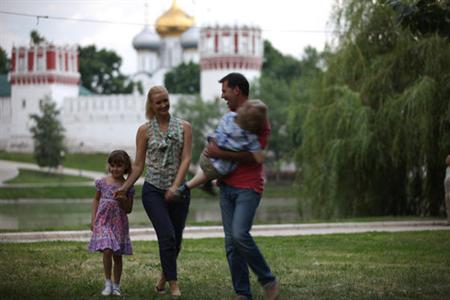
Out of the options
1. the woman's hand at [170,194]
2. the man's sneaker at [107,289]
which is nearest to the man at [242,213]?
the woman's hand at [170,194]

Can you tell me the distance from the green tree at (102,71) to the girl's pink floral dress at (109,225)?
81743 millimetres

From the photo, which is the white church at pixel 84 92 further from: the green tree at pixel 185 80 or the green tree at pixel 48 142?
the green tree at pixel 48 142

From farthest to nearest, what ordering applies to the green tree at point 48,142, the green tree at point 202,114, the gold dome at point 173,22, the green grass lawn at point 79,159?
the gold dome at point 173,22
the green grass lawn at point 79,159
the green tree at point 202,114
the green tree at point 48,142

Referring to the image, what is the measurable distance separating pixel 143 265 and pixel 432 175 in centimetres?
1141

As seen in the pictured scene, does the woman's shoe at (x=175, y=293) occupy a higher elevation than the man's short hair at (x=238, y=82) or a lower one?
lower

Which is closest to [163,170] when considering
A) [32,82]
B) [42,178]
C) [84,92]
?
[42,178]

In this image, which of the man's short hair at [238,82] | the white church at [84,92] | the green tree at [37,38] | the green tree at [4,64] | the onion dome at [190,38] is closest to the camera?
the man's short hair at [238,82]

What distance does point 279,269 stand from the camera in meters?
9.83

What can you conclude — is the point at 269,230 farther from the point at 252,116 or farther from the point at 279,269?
the point at 252,116

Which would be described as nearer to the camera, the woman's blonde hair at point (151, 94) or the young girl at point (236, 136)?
the young girl at point (236, 136)

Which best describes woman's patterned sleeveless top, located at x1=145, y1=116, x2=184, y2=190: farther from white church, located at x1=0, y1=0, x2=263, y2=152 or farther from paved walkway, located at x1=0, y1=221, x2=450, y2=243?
white church, located at x1=0, y1=0, x2=263, y2=152

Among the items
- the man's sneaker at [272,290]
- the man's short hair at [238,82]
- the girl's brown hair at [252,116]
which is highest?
the man's short hair at [238,82]

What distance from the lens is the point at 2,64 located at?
293 feet

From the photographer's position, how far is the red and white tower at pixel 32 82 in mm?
77625
